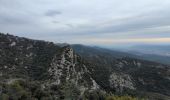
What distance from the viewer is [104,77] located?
406 feet

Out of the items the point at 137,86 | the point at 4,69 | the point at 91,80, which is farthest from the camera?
the point at 137,86

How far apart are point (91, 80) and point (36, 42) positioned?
48848 millimetres

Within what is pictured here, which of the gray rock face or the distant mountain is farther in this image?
the gray rock face

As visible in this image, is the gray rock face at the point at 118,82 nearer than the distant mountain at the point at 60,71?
No

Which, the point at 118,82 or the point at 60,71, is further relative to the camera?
the point at 118,82

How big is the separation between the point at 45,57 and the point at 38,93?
6971 cm

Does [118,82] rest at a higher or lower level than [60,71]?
lower

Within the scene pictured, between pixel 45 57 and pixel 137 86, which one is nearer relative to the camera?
pixel 45 57

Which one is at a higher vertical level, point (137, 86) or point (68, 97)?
point (68, 97)

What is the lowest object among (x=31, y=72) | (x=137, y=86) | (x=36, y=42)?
(x=137, y=86)

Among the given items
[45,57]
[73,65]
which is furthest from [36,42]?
[73,65]

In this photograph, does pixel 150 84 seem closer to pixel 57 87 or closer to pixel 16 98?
pixel 57 87

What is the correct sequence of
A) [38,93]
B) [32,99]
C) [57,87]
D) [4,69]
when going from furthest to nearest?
[4,69] < [57,87] < [38,93] < [32,99]

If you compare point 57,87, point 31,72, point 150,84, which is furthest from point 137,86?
point 57,87
